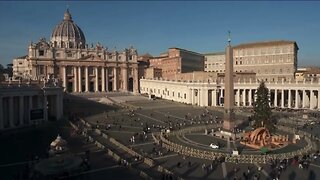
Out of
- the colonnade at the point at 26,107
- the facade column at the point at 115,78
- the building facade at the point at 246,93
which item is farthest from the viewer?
the facade column at the point at 115,78

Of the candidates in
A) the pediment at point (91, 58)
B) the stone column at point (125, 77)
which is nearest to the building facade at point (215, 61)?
the stone column at point (125, 77)

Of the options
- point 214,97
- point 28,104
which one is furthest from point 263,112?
point 214,97

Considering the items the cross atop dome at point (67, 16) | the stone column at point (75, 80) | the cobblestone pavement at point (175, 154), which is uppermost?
the cross atop dome at point (67, 16)

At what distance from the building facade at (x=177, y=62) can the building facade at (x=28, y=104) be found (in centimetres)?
5509

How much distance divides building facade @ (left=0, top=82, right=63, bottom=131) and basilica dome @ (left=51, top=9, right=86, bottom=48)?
5823cm

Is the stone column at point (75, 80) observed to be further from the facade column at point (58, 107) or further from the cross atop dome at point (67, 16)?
the facade column at point (58, 107)

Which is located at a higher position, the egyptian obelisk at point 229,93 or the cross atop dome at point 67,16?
the cross atop dome at point 67,16

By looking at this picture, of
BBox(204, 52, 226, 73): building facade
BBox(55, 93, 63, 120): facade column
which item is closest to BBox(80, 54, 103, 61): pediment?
BBox(204, 52, 226, 73): building facade

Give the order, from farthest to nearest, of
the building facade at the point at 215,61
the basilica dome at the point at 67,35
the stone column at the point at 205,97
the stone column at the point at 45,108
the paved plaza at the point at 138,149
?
the building facade at the point at 215,61, the basilica dome at the point at 67,35, the stone column at the point at 205,97, the stone column at the point at 45,108, the paved plaza at the point at 138,149

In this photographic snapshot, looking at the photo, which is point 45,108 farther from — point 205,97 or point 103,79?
point 103,79

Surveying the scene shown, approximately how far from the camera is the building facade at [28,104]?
1636 inches

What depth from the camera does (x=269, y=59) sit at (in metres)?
95.6

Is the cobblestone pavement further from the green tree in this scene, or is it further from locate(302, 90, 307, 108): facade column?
locate(302, 90, 307, 108): facade column

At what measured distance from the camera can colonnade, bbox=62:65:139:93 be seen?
307ft
